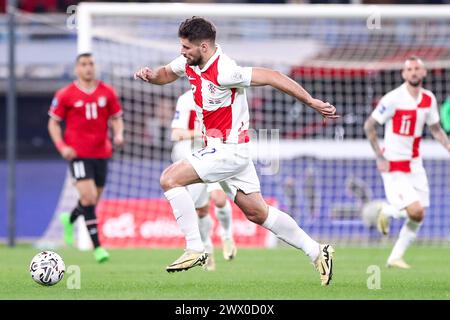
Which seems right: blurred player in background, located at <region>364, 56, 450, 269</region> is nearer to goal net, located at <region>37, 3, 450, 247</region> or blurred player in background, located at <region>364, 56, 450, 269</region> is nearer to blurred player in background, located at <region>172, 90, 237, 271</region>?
blurred player in background, located at <region>172, 90, 237, 271</region>

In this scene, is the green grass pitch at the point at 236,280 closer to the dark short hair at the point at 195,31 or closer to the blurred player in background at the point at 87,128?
the blurred player in background at the point at 87,128

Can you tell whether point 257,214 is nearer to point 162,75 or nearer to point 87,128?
point 162,75

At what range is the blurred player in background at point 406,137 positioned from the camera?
12.5 metres

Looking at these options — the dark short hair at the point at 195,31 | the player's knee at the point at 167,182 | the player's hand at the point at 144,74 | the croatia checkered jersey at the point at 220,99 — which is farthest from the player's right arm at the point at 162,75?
the player's knee at the point at 167,182

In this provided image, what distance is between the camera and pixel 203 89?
8.88 m

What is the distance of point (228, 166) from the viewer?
884 cm

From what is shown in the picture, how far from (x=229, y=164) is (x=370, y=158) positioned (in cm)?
1167

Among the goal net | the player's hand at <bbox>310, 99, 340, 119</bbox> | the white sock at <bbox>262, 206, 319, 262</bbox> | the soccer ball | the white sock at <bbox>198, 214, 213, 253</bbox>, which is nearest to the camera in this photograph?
the player's hand at <bbox>310, 99, 340, 119</bbox>

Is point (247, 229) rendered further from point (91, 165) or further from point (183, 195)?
point (183, 195)

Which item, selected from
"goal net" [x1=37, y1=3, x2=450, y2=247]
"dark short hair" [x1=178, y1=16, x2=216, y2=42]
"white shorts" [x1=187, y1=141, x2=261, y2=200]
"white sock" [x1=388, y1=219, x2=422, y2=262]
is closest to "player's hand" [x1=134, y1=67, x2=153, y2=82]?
"dark short hair" [x1=178, y1=16, x2=216, y2=42]

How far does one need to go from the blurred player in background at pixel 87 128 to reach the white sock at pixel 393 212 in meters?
3.38

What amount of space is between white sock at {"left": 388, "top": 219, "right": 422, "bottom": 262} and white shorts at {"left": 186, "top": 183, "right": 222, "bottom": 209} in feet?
7.07

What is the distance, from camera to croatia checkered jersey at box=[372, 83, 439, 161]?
12.7 m
